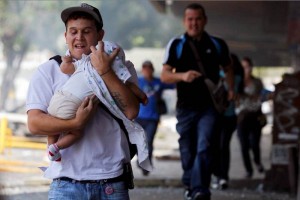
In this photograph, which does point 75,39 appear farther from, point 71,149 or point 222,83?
point 222,83

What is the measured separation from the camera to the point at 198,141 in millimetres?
7930

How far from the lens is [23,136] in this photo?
71.2 feet

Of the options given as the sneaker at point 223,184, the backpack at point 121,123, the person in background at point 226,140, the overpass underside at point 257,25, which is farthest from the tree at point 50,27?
the backpack at point 121,123

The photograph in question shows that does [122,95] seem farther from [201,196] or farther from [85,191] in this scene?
[201,196]

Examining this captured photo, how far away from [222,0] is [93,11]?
11392mm

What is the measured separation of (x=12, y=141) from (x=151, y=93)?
7.43m

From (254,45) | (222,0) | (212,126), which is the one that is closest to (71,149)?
(212,126)

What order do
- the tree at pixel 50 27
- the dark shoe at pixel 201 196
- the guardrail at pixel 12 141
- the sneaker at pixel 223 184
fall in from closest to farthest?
the dark shoe at pixel 201 196 < the sneaker at pixel 223 184 < the guardrail at pixel 12 141 < the tree at pixel 50 27

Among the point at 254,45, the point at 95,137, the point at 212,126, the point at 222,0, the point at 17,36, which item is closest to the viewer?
the point at 95,137

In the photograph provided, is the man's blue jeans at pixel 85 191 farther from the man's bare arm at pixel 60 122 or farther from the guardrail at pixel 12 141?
the guardrail at pixel 12 141

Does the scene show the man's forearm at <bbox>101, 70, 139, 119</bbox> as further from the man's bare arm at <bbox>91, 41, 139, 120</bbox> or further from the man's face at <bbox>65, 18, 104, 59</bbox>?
the man's face at <bbox>65, 18, 104, 59</bbox>

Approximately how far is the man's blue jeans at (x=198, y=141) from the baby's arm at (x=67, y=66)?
3.59m

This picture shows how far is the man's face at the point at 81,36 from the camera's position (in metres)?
4.46

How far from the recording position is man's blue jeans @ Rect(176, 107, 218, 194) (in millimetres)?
7836
